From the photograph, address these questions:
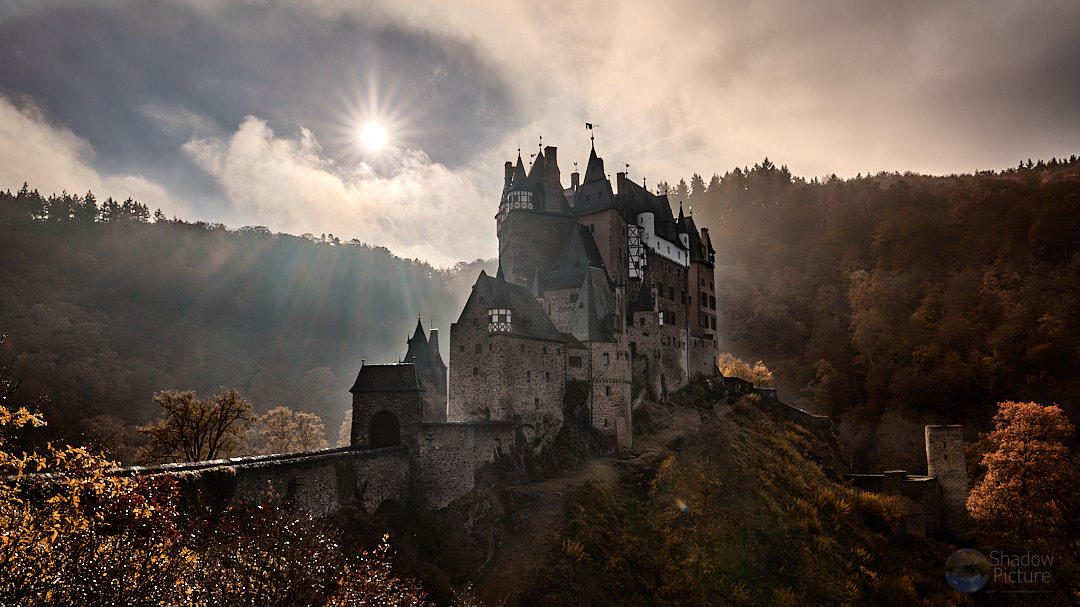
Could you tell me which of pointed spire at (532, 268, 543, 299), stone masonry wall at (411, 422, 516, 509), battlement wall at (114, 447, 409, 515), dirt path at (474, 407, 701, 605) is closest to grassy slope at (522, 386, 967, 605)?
dirt path at (474, 407, 701, 605)

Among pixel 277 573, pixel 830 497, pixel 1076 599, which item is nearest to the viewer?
pixel 277 573

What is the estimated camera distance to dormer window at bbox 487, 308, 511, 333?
34062 millimetres

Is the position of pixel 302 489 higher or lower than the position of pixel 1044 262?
lower

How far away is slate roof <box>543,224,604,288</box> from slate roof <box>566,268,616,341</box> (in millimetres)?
1689

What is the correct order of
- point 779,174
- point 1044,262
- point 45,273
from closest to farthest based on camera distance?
point 1044,262 → point 45,273 → point 779,174

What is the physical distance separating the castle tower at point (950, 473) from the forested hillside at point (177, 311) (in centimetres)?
5645

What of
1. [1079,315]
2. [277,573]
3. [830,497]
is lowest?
[830,497]

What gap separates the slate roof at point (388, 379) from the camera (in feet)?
93.7

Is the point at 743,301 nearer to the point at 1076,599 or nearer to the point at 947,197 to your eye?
the point at 947,197

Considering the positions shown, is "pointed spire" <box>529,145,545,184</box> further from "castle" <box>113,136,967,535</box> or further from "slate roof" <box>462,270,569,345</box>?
"slate roof" <box>462,270,569,345</box>

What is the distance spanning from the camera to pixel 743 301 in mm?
87812

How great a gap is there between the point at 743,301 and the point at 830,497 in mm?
50922

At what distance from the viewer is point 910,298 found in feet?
243

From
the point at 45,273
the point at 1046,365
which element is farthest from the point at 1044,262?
the point at 45,273
